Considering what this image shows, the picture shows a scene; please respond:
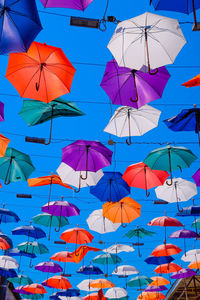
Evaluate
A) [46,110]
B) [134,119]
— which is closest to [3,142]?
[46,110]

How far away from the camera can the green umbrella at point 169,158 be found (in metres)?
5.32

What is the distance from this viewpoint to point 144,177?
240 inches

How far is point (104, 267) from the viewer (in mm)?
12805

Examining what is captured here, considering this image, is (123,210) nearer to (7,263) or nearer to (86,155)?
(86,155)

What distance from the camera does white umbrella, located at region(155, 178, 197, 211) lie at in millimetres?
6738

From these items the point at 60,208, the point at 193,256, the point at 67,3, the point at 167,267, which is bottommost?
the point at 167,267

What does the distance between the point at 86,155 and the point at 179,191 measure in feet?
8.49

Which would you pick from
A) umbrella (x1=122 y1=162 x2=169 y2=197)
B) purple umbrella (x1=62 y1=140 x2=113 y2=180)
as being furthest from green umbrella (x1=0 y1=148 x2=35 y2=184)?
umbrella (x1=122 y1=162 x2=169 y2=197)

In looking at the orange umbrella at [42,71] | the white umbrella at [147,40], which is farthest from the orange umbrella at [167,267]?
the white umbrella at [147,40]

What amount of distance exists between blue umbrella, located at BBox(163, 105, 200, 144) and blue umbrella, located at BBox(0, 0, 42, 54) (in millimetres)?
2340

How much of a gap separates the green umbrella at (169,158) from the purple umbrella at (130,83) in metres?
1.35

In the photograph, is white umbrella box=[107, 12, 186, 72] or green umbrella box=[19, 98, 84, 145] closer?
white umbrella box=[107, 12, 186, 72]

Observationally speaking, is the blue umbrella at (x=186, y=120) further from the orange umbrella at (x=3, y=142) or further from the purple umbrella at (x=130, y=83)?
the orange umbrella at (x=3, y=142)

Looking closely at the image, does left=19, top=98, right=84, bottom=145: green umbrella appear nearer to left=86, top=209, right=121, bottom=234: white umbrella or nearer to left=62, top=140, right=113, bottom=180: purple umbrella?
left=62, top=140, right=113, bottom=180: purple umbrella
